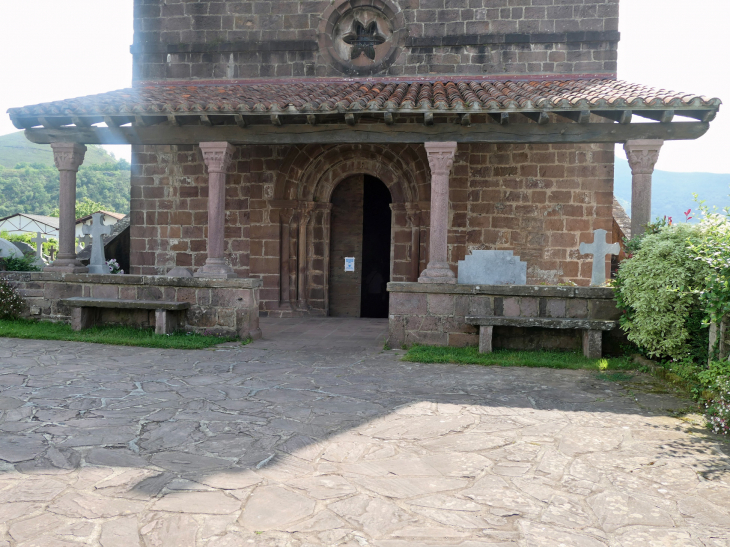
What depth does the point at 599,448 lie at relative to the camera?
3.79 meters

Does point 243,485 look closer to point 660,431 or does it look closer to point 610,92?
point 660,431

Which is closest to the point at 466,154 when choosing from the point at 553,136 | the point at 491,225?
the point at 491,225

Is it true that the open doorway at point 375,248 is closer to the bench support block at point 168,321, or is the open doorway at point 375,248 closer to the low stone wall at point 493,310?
the low stone wall at point 493,310

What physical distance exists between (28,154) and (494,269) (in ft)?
436

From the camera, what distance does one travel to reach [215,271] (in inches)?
328

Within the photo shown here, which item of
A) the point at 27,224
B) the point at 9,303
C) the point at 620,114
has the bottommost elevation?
the point at 9,303

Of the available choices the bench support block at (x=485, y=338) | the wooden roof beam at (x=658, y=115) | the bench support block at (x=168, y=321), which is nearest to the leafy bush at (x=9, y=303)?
the bench support block at (x=168, y=321)

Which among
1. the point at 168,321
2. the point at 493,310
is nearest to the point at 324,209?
the point at 168,321

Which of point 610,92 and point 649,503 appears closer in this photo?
point 649,503

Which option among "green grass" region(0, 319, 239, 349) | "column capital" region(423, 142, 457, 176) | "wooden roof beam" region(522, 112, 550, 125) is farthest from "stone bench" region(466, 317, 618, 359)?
"green grass" region(0, 319, 239, 349)

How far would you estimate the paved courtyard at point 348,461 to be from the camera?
8.66 feet

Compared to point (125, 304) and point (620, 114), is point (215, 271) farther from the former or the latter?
point (620, 114)

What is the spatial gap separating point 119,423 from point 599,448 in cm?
324

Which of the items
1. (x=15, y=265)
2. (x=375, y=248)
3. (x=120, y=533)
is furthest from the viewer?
(x=375, y=248)
